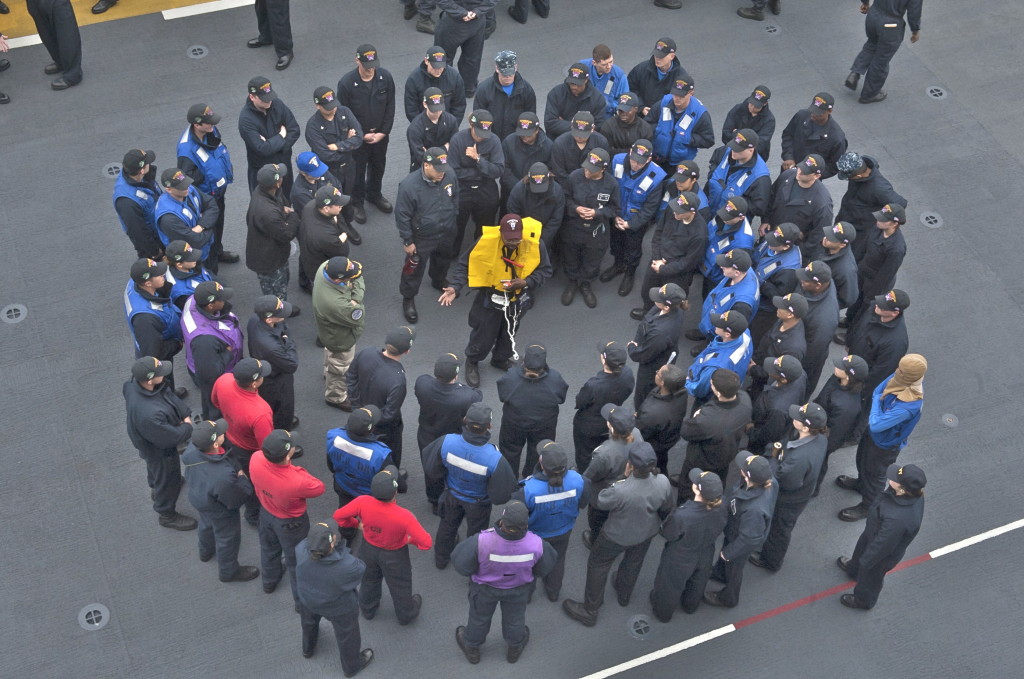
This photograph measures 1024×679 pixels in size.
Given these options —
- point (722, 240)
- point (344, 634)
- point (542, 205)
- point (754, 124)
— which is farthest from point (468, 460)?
point (754, 124)

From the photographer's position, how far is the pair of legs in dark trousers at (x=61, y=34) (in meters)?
12.1

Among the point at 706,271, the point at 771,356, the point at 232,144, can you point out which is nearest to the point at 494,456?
the point at 771,356

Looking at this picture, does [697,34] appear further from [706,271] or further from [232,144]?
[232,144]

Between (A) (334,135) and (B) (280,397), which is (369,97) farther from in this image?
(B) (280,397)

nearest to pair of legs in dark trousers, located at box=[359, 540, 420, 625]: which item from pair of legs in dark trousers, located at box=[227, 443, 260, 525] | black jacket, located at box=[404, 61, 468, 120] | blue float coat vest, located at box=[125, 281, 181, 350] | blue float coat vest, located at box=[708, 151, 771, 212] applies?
pair of legs in dark trousers, located at box=[227, 443, 260, 525]

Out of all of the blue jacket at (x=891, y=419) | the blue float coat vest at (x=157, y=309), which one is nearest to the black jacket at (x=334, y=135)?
the blue float coat vest at (x=157, y=309)

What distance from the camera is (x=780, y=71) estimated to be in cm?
1352

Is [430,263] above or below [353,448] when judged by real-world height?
below

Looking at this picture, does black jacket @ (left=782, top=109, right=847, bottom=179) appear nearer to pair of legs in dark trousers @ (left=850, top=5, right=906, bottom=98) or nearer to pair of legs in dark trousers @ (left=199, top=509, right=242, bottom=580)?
pair of legs in dark trousers @ (left=850, top=5, right=906, bottom=98)

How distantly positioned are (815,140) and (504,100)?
10.6 feet

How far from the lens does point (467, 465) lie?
7.91 m

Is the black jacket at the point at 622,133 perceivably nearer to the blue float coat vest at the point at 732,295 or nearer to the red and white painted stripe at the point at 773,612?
the blue float coat vest at the point at 732,295

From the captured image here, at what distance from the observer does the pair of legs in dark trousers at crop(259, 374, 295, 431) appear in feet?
29.3

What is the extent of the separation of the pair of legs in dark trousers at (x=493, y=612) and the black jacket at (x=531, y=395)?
4.40ft
